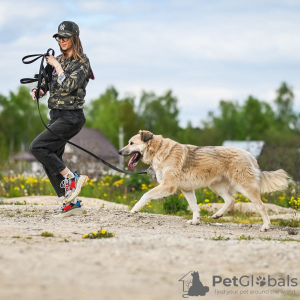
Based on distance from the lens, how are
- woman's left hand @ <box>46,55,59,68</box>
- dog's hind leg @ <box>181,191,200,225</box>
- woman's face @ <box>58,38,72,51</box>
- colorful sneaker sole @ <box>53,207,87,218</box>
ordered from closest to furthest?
woman's left hand @ <box>46,55,59,68</box> < woman's face @ <box>58,38,72,51</box> < colorful sneaker sole @ <box>53,207,87,218</box> < dog's hind leg @ <box>181,191,200,225</box>

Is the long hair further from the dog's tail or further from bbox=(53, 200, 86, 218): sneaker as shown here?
the dog's tail

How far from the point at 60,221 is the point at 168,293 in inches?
176

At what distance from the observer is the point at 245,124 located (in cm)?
7019

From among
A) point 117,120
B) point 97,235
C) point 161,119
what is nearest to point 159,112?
point 161,119

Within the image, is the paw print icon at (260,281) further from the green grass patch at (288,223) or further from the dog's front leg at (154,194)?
the green grass patch at (288,223)

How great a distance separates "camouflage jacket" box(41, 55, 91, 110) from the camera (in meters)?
8.18

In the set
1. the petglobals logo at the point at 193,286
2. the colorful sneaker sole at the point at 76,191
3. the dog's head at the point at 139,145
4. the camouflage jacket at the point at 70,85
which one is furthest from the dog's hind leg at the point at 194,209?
the petglobals logo at the point at 193,286

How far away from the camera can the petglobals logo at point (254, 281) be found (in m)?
4.42

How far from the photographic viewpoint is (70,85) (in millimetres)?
8164

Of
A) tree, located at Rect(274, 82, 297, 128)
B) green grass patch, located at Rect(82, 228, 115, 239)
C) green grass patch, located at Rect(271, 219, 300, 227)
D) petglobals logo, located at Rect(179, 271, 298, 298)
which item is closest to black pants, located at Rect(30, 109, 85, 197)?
green grass patch, located at Rect(82, 228, 115, 239)

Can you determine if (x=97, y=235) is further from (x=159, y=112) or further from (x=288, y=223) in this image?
(x=159, y=112)

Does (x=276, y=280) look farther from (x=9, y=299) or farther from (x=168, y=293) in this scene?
(x=9, y=299)

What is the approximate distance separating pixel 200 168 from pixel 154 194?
0.93 meters

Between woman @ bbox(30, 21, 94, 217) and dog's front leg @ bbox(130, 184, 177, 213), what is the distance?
3.14ft
